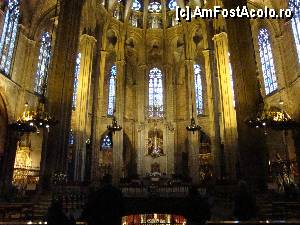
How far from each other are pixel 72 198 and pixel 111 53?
23.6 metres

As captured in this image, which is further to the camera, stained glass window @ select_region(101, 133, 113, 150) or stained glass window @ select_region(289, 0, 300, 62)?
stained glass window @ select_region(101, 133, 113, 150)

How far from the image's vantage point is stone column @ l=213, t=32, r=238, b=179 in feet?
73.7

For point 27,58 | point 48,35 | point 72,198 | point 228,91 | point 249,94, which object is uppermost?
point 48,35

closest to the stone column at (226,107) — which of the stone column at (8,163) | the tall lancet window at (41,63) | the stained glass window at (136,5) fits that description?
the stained glass window at (136,5)

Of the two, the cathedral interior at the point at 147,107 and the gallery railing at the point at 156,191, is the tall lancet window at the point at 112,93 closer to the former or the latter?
the cathedral interior at the point at 147,107

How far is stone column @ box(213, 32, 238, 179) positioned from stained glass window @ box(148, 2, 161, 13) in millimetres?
10874

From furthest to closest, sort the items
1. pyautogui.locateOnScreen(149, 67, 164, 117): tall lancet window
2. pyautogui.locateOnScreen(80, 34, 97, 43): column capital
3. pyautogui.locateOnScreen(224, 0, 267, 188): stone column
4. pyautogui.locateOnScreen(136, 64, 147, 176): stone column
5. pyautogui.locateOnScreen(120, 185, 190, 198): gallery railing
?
pyautogui.locateOnScreen(149, 67, 164, 117): tall lancet window < pyautogui.locateOnScreen(136, 64, 147, 176): stone column < pyautogui.locateOnScreen(80, 34, 97, 43): column capital < pyautogui.locateOnScreen(120, 185, 190, 198): gallery railing < pyautogui.locateOnScreen(224, 0, 267, 188): stone column

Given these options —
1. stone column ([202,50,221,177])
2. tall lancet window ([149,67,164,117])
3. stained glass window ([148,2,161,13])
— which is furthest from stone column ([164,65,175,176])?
stained glass window ([148,2,161,13])

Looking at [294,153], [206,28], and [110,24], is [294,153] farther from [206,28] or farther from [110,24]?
[110,24]

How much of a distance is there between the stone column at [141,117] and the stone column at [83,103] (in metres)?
7.16

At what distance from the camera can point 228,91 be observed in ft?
77.6

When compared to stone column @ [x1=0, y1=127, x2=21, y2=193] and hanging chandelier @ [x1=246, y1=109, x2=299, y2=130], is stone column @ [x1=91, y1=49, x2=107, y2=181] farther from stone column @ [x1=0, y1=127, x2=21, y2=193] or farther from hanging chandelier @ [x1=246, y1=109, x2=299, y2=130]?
hanging chandelier @ [x1=246, y1=109, x2=299, y2=130]

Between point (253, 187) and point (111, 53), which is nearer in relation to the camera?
point (253, 187)

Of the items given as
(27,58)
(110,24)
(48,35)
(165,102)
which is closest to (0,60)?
(27,58)
